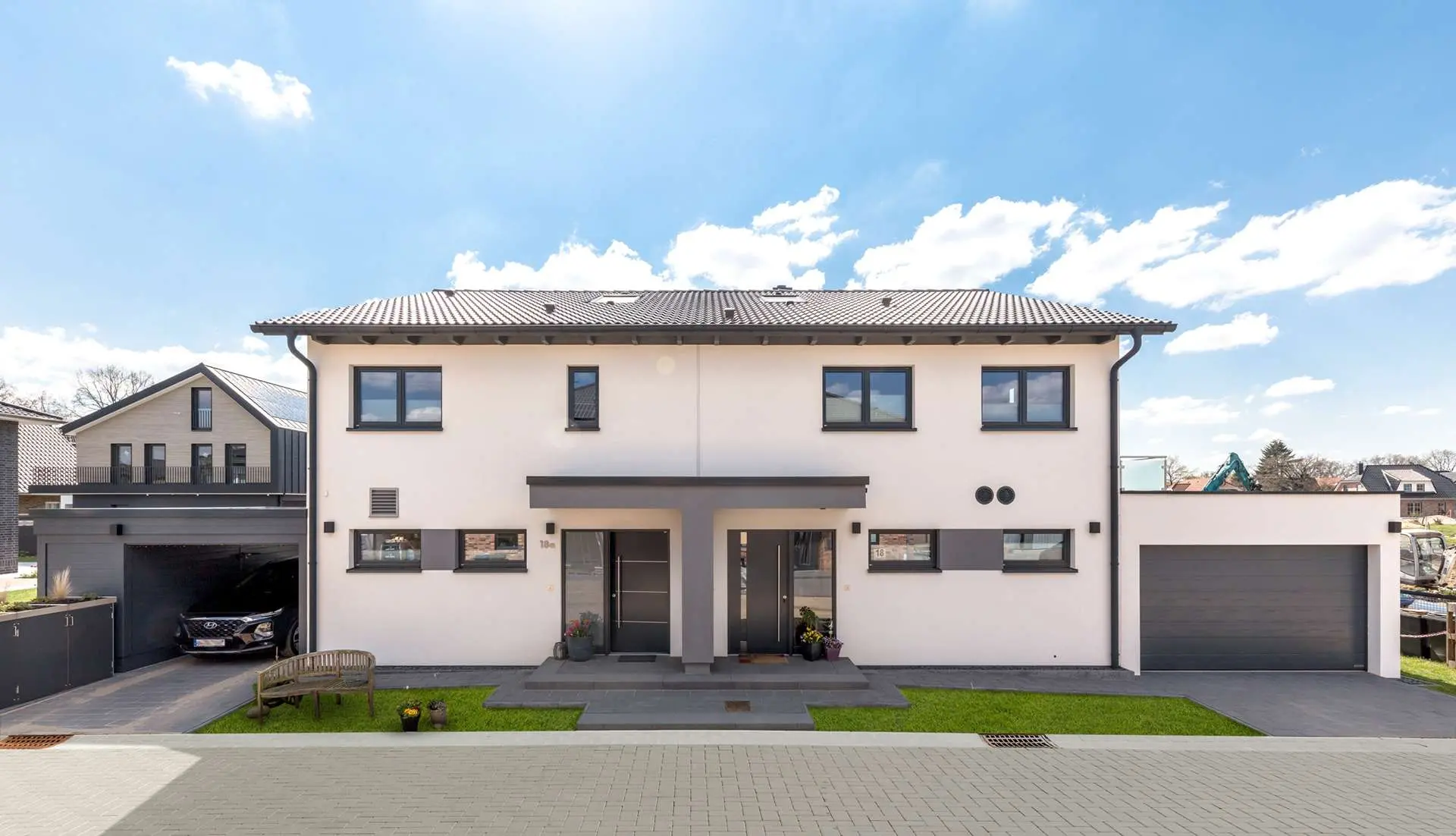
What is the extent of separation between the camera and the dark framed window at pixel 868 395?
10250 mm

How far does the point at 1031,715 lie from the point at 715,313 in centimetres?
811

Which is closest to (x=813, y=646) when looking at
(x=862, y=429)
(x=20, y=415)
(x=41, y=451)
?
(x=862, y=429)

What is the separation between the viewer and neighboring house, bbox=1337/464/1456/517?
50.5 metres

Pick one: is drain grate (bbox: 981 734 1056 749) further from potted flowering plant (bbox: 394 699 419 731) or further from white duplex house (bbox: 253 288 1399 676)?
potted flowering plant (bbox: 394 699 419 731)

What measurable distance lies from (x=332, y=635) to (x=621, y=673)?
5123mm

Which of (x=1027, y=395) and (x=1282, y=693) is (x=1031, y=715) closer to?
(x=1282, y=693)

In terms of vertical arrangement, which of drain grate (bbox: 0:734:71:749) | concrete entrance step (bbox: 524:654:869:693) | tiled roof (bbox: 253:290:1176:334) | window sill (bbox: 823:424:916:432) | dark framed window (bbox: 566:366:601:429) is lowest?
drain grate (bbox: 0:734:71:749)

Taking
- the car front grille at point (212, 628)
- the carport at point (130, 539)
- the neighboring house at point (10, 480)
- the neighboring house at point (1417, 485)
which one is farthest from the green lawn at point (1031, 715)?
the neighboring house at point (1417, 485)

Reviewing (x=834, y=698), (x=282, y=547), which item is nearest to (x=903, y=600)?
(x=834, y=698)

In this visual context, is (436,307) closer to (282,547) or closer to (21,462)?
(282,547)

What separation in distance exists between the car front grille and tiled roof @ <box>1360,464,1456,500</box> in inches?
2988

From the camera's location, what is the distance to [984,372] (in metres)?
10.3

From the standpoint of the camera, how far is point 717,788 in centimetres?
602

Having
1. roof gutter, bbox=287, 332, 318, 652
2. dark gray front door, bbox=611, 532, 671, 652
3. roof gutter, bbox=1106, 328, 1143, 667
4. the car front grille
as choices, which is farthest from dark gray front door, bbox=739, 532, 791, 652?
the car front grille
